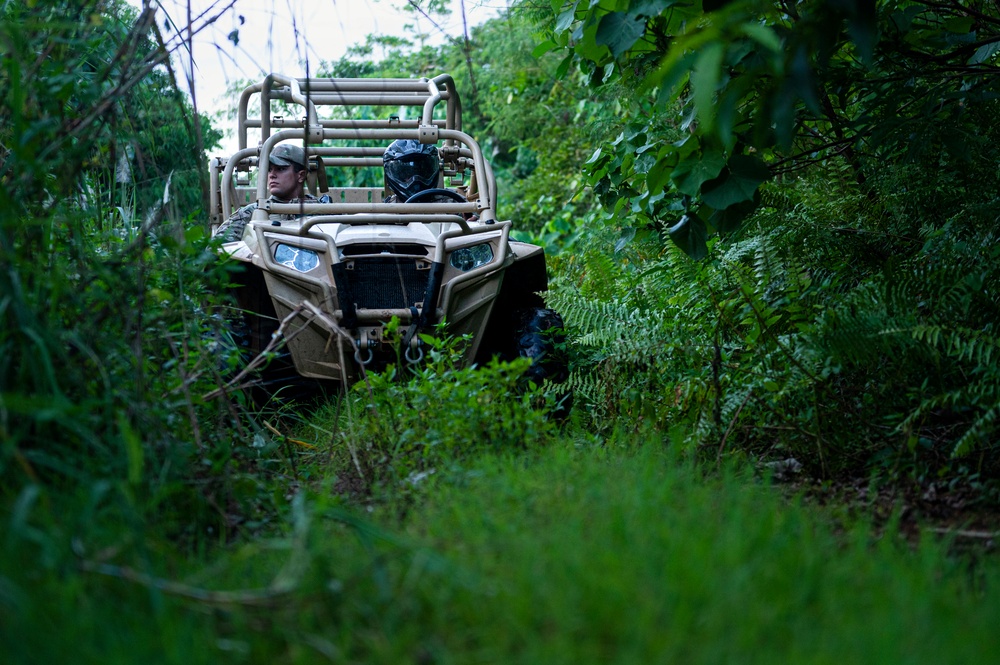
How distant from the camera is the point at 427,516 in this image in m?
2.62

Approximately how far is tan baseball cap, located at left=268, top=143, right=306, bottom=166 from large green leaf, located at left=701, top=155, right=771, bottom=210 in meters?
4.22

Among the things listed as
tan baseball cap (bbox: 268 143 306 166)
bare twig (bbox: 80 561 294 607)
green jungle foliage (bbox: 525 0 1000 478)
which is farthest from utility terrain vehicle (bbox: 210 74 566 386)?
bare twig (bbox: 80 561 294 607)

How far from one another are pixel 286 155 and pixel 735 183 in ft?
14.2

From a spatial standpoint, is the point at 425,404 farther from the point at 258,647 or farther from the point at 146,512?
the point at 258,647

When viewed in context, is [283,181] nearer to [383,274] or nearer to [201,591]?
[383,274]

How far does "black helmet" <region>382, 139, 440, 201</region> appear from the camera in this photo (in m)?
6.25

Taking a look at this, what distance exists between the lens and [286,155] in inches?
271

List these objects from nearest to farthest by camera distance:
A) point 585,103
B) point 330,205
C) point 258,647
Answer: point 258,647, point 330,205, point 585,103

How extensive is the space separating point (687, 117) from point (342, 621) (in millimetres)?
2415

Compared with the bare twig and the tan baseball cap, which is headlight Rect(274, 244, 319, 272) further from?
the bare twig

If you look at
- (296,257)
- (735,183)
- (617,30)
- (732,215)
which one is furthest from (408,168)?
(617,30)

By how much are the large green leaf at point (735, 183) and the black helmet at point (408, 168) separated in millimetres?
3155

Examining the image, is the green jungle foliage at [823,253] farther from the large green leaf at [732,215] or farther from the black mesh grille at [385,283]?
the black mesh grille at [385,283]

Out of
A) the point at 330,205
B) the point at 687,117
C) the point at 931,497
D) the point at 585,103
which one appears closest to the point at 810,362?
the point at 931,497
